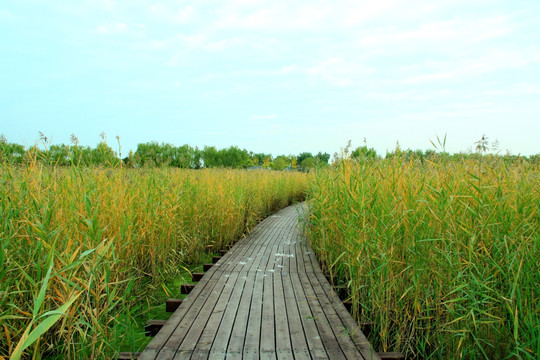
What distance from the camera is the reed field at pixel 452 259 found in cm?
228

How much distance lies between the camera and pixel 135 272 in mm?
3463

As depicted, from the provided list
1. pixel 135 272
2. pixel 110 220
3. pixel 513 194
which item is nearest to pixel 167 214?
pixel 135 272

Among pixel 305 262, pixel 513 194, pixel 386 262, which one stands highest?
pixel 513 194

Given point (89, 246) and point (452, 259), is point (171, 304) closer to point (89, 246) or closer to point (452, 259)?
point (89, 246)

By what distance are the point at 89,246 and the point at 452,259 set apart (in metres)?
2.79

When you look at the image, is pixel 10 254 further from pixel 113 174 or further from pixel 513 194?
pixel 513 194

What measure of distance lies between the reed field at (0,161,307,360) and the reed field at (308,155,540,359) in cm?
203

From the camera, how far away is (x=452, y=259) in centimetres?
252

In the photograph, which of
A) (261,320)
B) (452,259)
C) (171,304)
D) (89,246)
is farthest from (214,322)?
(452,259)

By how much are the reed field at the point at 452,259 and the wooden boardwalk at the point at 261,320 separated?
0.37 metres

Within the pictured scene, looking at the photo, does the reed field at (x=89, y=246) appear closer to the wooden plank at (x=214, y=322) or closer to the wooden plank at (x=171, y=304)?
the wooden plank at (x=171, y=304)

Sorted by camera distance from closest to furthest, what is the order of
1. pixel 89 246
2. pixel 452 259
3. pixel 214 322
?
pixel 89 246, pixel 452 259, pixel 214 322

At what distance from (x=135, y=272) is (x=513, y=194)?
11.9ft

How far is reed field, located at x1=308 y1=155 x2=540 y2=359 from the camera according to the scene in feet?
7.47
